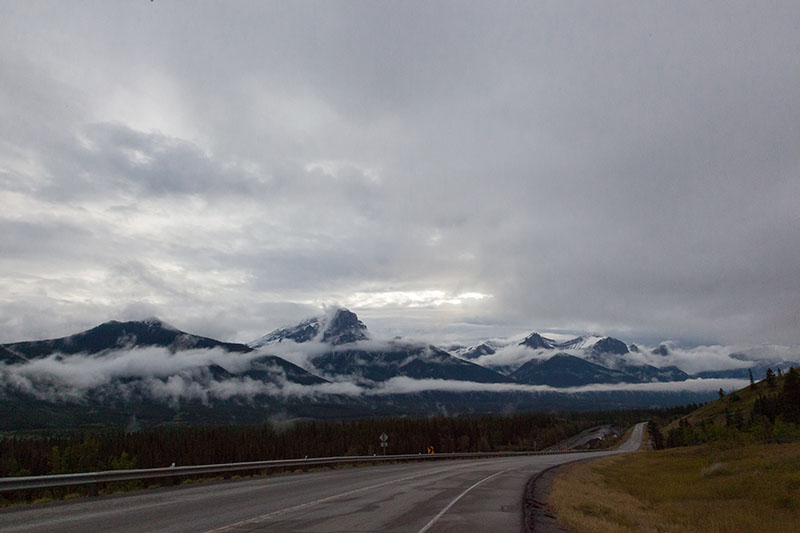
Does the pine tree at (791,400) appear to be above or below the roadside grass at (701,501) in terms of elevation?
above

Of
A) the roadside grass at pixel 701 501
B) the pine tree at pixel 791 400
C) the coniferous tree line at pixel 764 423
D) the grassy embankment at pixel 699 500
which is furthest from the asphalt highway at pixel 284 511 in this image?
the pine tree at pixel 791 400

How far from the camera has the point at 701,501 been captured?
2595 cm

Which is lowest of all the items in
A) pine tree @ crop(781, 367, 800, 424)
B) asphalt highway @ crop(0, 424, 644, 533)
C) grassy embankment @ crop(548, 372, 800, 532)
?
grassy embankment @ crop(548, 372, 800, 532)

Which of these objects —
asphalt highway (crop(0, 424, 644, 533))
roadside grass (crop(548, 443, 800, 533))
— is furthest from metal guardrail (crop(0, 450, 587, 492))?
roadside grass (crop(548, 443, 800, 533))

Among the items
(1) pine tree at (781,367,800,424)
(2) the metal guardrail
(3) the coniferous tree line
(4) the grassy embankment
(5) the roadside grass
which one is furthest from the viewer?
(1) pine tree at (781,367,800,424)

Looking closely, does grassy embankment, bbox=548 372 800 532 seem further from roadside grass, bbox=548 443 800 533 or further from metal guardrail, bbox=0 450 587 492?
metal guardrail, bbox=0 450 587 492

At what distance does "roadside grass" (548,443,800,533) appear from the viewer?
55.9ft

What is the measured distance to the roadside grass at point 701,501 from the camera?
55.9ft

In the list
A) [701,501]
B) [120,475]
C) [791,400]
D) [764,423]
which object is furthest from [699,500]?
[791,400]

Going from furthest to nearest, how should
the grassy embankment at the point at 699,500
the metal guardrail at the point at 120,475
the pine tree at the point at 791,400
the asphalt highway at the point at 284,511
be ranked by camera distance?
1. the pine tree at the point at 791,400
2. the grassy embankment at the point at 699,500
3. the metal guardrail at the point at 120,475
4. the asphalt highway at the point at 284,511

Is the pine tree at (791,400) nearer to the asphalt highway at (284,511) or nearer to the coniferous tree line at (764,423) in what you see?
the coniferous tree line at (764,423)

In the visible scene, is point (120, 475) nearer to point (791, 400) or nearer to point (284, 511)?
point (284, 511)

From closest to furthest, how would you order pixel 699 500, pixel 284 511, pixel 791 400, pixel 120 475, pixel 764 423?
1. pixel 284 511
2. pixel 120 475
3. pixel 699 500
4. pixel 764 423
5. pixel 791 400

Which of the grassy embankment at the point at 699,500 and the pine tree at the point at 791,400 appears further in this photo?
the pine tree at the point at 791,400
